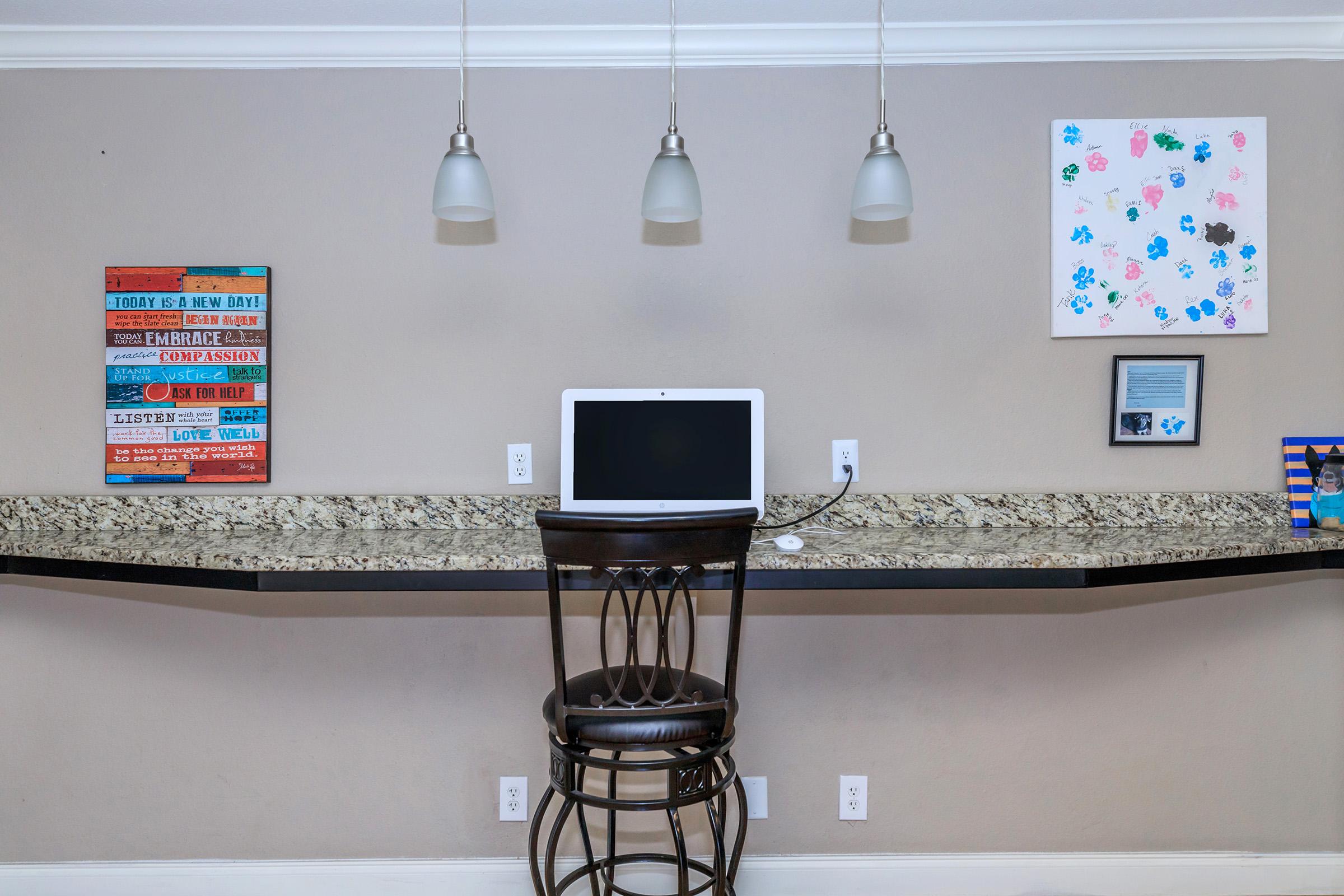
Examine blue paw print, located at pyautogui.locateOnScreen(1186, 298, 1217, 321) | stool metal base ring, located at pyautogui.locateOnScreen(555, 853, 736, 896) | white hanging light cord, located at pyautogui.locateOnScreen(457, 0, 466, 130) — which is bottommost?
stool metal base ring, located at pyautogui.locateOnScreen(555, 853, 736, 896)

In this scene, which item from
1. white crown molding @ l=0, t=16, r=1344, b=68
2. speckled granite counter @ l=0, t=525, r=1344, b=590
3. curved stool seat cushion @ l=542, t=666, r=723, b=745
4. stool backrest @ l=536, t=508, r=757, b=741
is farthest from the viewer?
white crown molding @ l=0, t=16, r=1344, b=68

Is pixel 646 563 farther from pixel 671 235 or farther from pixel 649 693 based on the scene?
pixel 671 235

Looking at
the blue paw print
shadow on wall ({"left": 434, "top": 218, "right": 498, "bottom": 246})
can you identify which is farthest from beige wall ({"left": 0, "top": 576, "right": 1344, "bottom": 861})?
shadow on wall ({"left": 434, "top": 218, "right": 498, "bottom": 246})

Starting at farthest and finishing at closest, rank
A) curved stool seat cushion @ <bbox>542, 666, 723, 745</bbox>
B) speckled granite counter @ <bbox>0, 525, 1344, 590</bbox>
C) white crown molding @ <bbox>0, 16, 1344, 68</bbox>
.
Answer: white crown molding @ <bbox>0, 16, 1344, 68</bbox> → speckled granite counter @ <bbox>0, 525, 1344, 590</bbox> → curved stool seat cushion @ <bbox>542, 666, 723, 745</bbox>

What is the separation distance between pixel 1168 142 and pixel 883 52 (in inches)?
29.9

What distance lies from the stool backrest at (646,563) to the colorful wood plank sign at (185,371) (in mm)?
1032

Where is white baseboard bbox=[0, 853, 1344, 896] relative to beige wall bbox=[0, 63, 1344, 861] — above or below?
below

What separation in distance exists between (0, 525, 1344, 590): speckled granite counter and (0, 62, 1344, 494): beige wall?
11.3 inches

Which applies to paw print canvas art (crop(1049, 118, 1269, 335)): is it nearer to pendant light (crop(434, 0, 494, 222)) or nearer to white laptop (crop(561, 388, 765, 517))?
white laptop (crop(561, 388, 765, 517))

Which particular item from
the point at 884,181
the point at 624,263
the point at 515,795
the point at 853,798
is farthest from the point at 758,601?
the point at 884,181

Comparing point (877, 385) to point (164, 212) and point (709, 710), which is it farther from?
point (164, 212)

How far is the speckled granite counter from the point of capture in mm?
1534

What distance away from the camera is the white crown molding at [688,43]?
1940mm

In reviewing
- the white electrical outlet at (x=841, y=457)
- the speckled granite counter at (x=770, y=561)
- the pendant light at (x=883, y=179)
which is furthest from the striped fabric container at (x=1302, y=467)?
the pendant light at (x=883, y=179)
